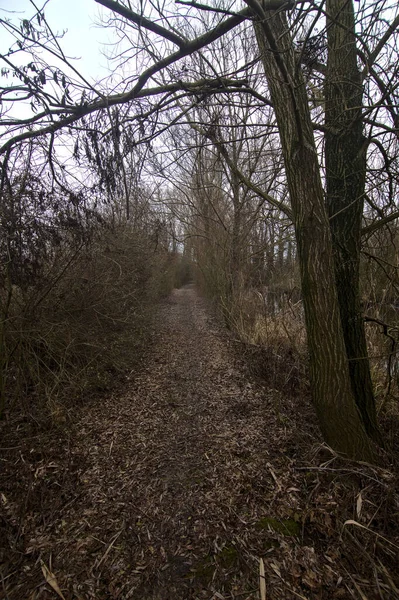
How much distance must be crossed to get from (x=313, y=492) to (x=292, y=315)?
3664 mm

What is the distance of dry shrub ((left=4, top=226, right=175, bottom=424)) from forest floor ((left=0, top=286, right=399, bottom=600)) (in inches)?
21.6

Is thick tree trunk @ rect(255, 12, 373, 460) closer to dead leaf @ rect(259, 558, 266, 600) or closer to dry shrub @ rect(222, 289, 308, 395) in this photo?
dead leaf @ rect(259, 558, 266, 600)

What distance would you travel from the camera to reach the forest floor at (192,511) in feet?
5.73

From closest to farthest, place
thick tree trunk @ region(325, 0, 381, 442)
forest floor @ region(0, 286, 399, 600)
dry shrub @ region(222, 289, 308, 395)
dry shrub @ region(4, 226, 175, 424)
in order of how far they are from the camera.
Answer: forest floor @ region(0, 286, 399, 600)
thick tree trunk @ region(325, 0, 381, 442)
dry shrub @ region(4, 226, 175, 424)
dry shrub @ region(222, 289, 308, 395)

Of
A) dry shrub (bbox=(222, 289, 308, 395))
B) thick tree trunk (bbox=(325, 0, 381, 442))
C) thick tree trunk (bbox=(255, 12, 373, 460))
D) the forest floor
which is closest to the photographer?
the forest floor

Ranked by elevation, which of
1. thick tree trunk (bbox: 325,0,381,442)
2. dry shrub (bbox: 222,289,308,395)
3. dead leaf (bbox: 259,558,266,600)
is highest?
thick tree trunk (bbox: 325,0,381,442)

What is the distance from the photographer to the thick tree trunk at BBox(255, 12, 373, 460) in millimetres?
2312

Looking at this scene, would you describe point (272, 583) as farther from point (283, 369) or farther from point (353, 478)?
point (283, 369)

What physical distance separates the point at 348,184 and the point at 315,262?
94 cm

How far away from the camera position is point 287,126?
2.37 m

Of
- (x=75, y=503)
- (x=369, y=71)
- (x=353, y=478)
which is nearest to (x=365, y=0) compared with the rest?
(x=369, y=71)

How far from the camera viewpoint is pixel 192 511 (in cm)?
225

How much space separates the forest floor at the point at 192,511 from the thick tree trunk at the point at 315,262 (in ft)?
0.88

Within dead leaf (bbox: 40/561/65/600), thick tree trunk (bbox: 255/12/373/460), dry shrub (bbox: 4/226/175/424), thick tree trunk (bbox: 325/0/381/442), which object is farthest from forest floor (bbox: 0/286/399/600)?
thick tree trunk (bbox: 325/0/381/442)
